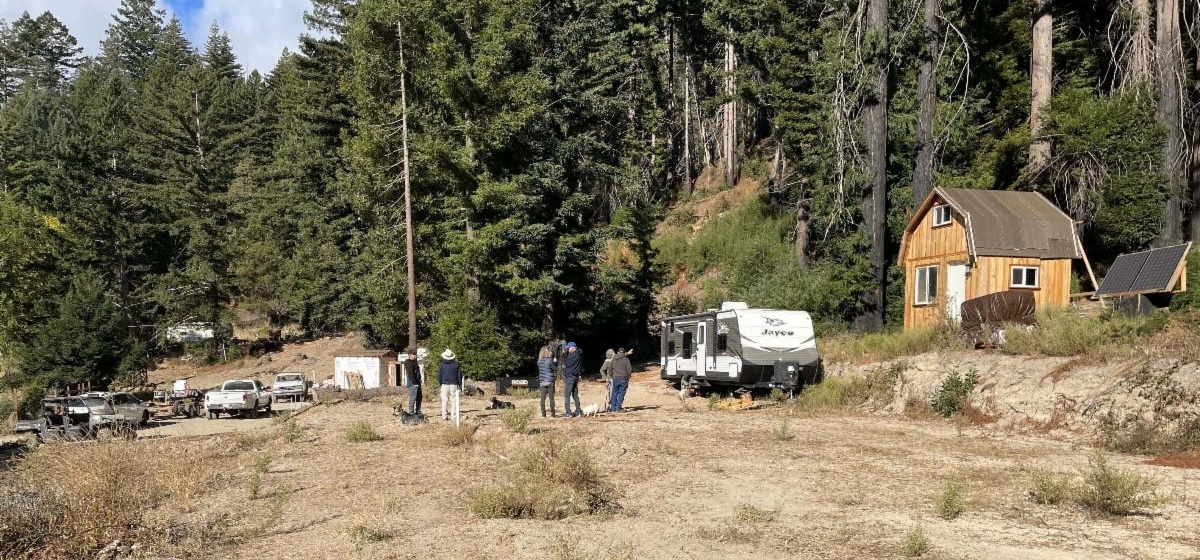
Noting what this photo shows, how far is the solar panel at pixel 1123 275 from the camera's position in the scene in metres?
21.3

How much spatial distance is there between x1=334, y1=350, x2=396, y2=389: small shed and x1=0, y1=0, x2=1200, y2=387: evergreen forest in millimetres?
2662

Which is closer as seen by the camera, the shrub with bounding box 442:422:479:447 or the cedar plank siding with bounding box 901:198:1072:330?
the shrub with bounding box 442:422:479:447

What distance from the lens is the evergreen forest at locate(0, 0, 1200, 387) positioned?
2691 cm

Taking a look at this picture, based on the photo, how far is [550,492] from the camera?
10.7 metres

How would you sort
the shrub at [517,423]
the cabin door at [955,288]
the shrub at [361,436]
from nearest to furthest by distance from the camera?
the shrub at [517,423] → the shrub at [361,436] → the cabin door at [955,288]

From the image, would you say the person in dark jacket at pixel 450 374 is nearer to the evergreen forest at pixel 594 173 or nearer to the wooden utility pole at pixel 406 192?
the evergreen forest at pixel 594 173

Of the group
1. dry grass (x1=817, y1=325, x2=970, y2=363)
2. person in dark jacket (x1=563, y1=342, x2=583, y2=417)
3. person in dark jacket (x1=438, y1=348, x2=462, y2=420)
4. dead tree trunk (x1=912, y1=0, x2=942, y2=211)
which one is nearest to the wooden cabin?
dry grass (x1=817, y1=325, x2=970, y2=363)

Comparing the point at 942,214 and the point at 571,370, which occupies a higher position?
the point at 942,214

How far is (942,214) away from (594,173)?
15978mm

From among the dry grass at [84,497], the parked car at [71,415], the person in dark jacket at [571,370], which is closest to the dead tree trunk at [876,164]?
the person in dark jacket at [571,370]

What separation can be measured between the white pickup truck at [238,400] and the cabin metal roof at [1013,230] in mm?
25111

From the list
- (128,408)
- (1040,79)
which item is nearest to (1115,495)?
(1040,79)

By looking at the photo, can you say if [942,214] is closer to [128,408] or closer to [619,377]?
[619,377]

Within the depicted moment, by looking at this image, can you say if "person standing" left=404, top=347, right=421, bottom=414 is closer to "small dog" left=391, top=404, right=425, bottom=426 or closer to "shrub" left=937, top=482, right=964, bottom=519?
"small dog" left=391, top=404, right=425, bottom=426
